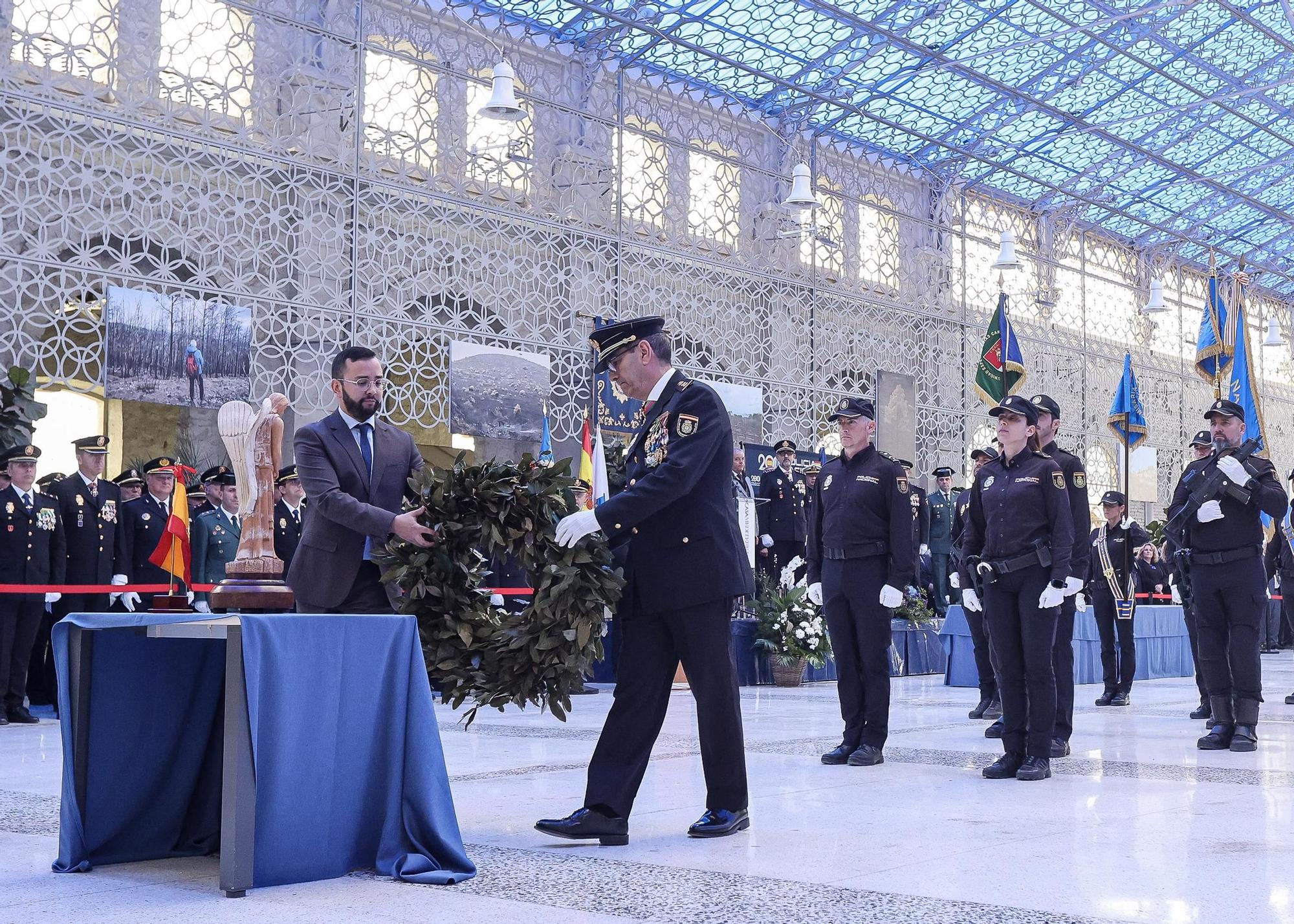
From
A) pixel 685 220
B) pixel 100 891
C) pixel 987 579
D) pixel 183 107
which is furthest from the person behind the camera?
pixel 685 220

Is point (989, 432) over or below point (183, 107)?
below

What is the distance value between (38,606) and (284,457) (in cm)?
498

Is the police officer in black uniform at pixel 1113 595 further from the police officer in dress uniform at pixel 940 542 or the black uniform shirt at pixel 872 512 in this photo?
the police officer in dress uniform at pixel 940 542

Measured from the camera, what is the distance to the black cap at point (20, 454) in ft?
29.2

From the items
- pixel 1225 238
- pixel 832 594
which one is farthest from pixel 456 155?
pixel 1225 238

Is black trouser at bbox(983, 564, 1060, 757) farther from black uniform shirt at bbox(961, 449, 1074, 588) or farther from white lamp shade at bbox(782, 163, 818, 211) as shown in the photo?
white lamp shade at bbox(782, 163, 818, 211)

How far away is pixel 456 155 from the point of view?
48.6ft

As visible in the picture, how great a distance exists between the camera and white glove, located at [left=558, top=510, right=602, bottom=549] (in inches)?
159

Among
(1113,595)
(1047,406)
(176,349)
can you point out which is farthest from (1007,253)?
(1047,406)

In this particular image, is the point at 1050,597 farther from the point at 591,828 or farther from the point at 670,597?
the point at 591,828

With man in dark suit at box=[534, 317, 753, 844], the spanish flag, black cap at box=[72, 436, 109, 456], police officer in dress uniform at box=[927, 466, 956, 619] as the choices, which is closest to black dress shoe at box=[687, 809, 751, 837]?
man in dark suit at box=[534, 317, 753, 844]

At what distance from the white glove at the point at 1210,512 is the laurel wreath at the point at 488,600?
12.7 feet

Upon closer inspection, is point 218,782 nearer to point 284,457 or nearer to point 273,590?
point 273,590

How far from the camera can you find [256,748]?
3434mm
